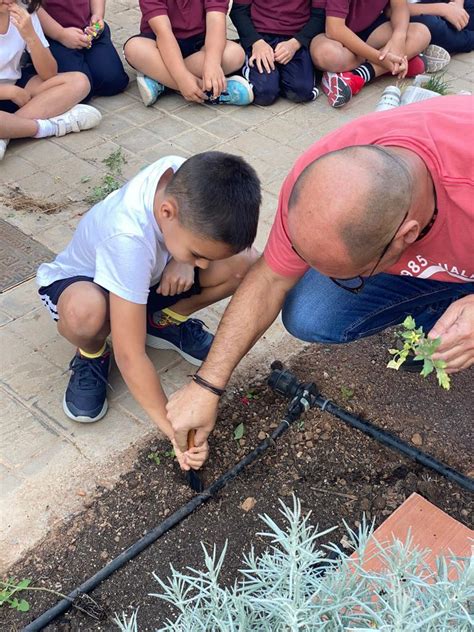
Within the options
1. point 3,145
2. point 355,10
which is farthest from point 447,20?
point 3,145

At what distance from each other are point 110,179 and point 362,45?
193cm

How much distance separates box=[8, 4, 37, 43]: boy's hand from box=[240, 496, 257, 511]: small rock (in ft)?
8.91

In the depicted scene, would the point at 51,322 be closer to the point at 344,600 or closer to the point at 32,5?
the point at 32,5

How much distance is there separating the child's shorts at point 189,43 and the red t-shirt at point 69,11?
0.92 ft

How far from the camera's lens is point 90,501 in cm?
221

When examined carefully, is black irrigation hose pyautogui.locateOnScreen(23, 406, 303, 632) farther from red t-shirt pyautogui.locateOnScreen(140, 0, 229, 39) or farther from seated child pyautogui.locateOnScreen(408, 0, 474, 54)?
seated child pyautogui.locateOnScreen(408, 0, 474, 54)

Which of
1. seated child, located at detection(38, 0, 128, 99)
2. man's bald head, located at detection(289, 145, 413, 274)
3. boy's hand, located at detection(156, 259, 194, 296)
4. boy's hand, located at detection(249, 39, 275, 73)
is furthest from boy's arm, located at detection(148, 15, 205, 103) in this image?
man's bald head, located at detection(289, 145, 413, 274)

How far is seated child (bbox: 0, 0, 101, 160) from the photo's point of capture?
3.70 m

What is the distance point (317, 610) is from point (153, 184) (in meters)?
1.44

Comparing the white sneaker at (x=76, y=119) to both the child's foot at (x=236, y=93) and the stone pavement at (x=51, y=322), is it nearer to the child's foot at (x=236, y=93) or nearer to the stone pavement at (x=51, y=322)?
the stone pavement at (x=51, y=322)

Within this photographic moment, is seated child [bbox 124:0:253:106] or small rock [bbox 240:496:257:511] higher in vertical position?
seated child [bbox 124:0:253:106]

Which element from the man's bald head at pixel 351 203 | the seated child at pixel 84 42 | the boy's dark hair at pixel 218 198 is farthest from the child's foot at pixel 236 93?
the man's bald head at pixel 351 203

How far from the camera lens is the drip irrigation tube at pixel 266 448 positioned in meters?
1.96

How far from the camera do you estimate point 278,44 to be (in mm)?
4387
